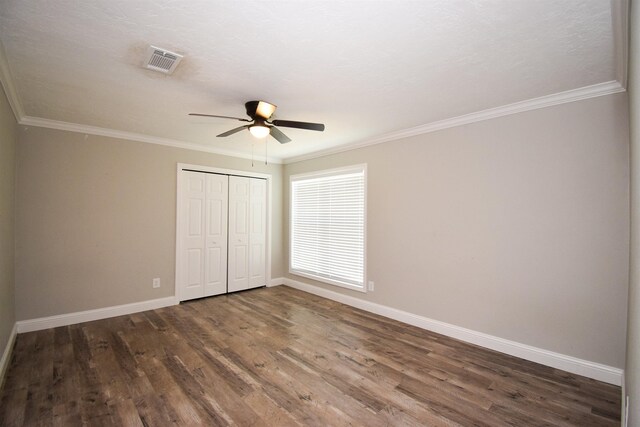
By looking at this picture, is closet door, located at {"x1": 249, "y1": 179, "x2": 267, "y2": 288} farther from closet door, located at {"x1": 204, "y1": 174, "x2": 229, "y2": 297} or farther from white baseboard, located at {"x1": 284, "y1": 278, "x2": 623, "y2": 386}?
white baseboard, located at {"x1": 284, "y1": 278, "x2": 623, "y2": 386}

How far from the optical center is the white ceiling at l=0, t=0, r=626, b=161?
5.27 feet

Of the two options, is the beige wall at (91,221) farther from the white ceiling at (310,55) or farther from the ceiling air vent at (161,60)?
the ceiling air vent at (161,60)

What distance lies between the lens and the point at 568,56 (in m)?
2.03

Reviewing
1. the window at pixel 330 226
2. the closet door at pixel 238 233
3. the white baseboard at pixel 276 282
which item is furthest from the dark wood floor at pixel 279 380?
the white baseboard at pixel 276 282

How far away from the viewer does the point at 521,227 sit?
287cm

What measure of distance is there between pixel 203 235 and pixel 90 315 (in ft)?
5.80

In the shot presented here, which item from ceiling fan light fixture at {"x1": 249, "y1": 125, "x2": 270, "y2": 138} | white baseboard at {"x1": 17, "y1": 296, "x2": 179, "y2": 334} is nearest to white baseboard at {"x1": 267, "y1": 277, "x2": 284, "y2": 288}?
white baseboard at {"x1": 17, "y1": 296, "x2": 179, "y2": 334}

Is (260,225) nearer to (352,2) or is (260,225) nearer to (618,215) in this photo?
(352,2)

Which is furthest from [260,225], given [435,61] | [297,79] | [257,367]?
[435,61]

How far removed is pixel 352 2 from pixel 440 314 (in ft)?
10.8

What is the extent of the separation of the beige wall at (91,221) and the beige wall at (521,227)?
11.2ft

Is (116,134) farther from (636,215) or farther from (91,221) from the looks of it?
(636,215)

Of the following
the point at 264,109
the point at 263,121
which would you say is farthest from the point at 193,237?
the point at 264,109

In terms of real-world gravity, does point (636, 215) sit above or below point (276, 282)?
above
